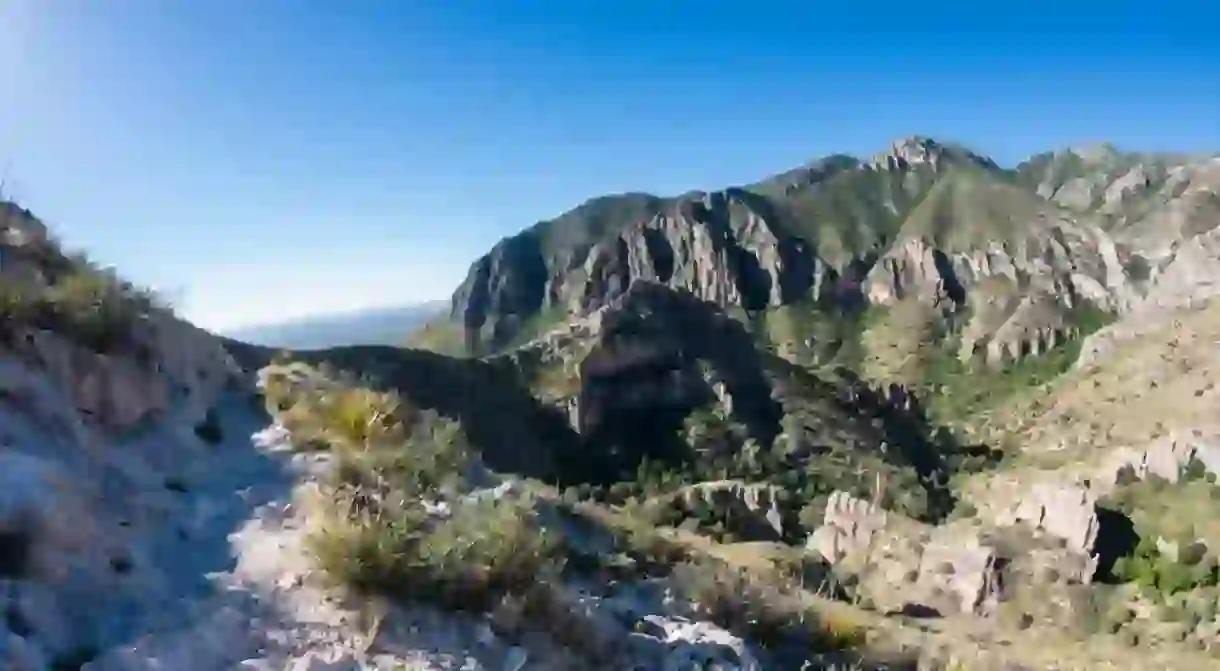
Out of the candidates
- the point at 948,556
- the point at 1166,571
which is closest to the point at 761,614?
the point at 948,556

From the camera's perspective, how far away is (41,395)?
5.75 m

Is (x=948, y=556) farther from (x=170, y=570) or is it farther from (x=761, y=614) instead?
(x=170, y=570)

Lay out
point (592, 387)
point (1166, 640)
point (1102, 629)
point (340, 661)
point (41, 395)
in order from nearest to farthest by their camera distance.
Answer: point (340, 661), point (41, 395), point (1166, 640), point (1102, 629), point (592, 387)

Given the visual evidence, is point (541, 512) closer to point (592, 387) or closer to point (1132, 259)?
point (592, 387)

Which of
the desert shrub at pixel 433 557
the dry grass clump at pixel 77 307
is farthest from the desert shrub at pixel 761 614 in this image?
the dry grass clump at pixel 77 307

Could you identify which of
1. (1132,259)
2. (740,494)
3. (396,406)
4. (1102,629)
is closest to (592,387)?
(740,494)

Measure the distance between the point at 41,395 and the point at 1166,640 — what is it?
1876 inches

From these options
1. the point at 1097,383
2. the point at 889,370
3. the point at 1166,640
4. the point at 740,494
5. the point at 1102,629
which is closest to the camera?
the point at 1166,640

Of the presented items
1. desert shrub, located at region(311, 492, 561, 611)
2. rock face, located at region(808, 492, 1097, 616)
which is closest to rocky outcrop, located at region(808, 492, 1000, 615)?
rock face, located at region(808, 492, 1097, 616)

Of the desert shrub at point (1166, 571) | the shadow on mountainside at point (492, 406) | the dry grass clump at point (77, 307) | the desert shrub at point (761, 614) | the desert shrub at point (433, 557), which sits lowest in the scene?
the desert shrub at point (1166, 571)

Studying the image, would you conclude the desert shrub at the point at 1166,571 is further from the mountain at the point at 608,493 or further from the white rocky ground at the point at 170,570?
the white rocky ground at the point at 170,570

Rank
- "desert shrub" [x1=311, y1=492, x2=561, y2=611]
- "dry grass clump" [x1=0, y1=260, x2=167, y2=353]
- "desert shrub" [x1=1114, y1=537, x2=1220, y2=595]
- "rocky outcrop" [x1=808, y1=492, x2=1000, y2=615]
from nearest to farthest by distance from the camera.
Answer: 1. "desert shrub" [x1=311, y1=492, x2=561, y2=611]
2. "dry grass clump" [x1=0, y1=260, x2=167, y2=353]
3. "rocky outcrop" [x1=808, y1=492, x2=1000, y2=615]
4. "desert shrub" [x1=1114, y1=537, x2=1220, y2=595]

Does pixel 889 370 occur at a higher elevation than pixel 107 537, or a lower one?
lower

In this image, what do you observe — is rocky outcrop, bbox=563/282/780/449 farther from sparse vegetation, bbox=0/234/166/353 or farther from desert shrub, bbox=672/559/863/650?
desert shrub, bbox=672/559/863/650
